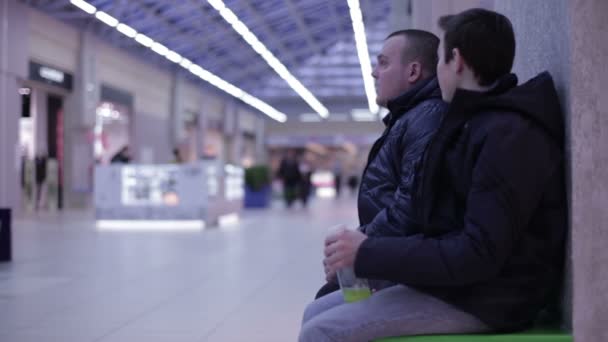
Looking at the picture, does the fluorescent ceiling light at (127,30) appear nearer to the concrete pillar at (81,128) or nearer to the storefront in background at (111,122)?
the concrete pillar at (81,128)

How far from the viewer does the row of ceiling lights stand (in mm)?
23156

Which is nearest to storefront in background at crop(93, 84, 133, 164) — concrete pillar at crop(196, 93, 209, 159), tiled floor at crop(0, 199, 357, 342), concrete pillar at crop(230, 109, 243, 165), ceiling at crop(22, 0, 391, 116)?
ceiling at crop(22, 0, 391, 116)

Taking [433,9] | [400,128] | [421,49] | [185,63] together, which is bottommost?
[400,128]

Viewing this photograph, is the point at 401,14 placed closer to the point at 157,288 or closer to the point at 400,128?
the point at 157,288

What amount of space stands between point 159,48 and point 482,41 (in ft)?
85.4

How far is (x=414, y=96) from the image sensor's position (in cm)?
241

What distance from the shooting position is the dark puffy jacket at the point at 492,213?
1847 mm

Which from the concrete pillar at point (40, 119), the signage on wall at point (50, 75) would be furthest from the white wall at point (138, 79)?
the signage on wall at point (50, 75)

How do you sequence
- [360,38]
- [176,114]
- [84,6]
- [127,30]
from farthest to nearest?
[360,38] → [176,114] → [127,30] → [84,6]

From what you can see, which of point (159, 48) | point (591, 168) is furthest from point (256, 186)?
point (591, 168)

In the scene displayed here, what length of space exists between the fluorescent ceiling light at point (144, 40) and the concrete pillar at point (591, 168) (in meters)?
24.0

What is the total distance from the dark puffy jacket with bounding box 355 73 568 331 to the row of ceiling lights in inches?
650

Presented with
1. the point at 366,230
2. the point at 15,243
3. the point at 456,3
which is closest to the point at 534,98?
the point at 366,230

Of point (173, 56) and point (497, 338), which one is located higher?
point (173, 56)
